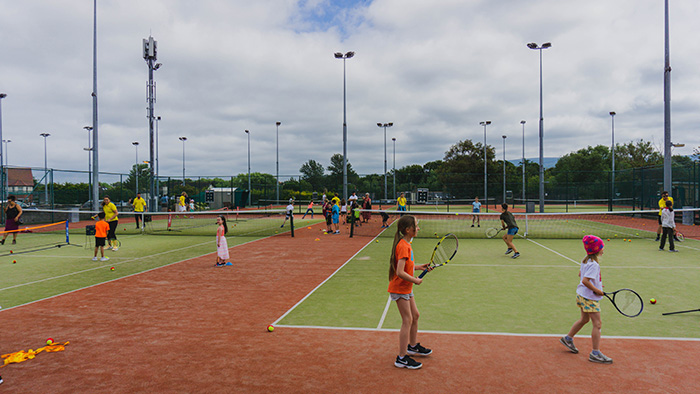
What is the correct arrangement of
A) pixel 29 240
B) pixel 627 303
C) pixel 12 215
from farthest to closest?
pixel 29 240
pixel 12 215
pixel 627 303

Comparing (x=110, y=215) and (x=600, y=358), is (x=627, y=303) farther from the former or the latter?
(x=110, y=215)

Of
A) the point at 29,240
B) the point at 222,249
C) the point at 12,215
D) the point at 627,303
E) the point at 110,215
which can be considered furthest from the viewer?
the point at 29,240

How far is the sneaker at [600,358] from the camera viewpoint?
16.1 feet

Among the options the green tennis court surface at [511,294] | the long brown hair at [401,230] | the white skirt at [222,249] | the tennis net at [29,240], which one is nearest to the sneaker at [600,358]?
the green tennis court surface at [511,294]

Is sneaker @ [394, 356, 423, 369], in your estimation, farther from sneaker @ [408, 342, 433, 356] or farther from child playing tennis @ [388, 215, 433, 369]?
sneaker @ [408, 342, 433, 356]

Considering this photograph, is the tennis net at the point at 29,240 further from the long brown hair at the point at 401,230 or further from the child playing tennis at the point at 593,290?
the child playing tennis at the point at 593,290

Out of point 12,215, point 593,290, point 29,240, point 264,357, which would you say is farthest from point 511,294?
point 29,240

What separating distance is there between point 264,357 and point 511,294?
200 inches

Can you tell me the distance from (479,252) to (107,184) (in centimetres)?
2831

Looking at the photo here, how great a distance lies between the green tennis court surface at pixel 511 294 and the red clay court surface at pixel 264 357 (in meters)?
0.49

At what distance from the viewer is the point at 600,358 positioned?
16.1ft

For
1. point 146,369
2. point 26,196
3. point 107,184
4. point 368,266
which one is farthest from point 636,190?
point 26,196

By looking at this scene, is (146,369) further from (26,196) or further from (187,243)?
(26,196)

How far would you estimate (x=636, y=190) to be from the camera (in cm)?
3147
